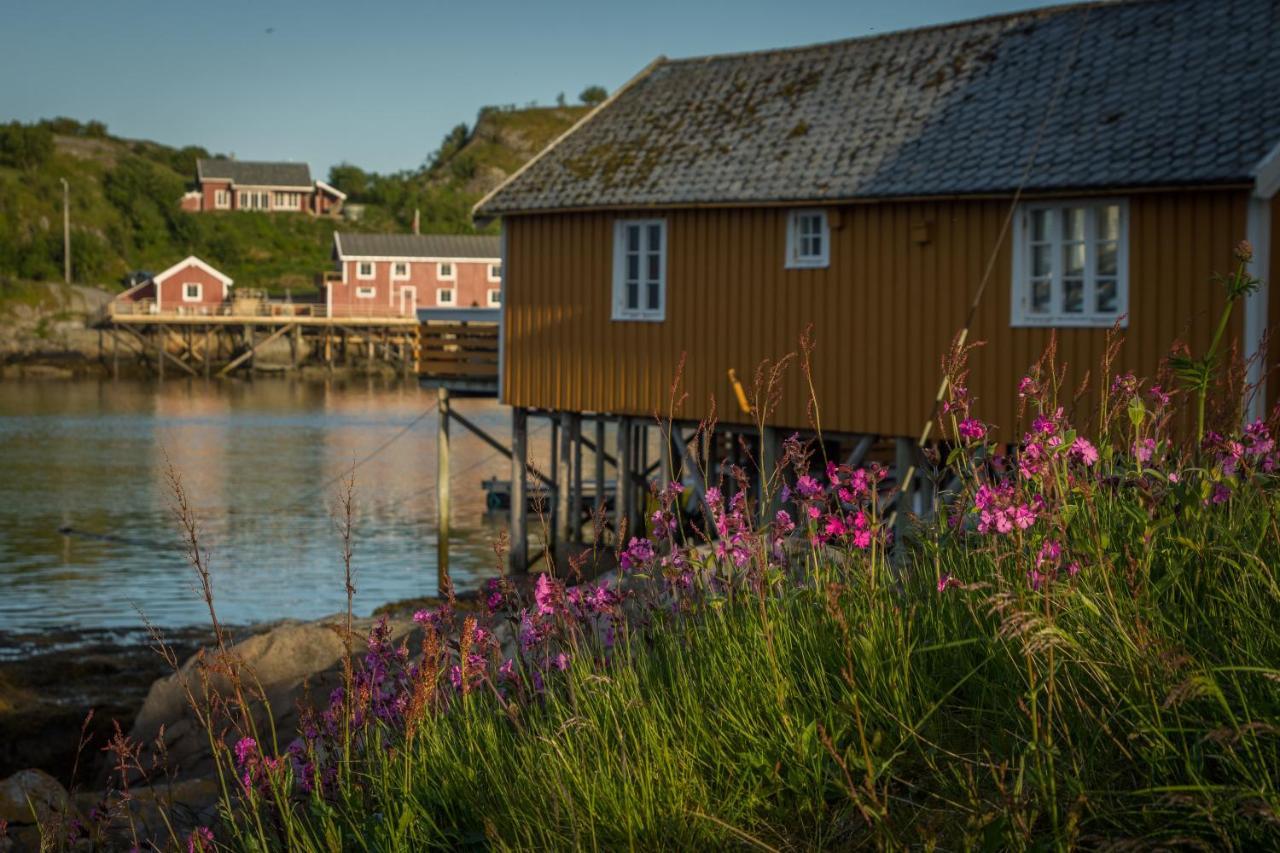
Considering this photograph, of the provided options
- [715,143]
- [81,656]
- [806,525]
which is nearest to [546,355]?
[715,143]

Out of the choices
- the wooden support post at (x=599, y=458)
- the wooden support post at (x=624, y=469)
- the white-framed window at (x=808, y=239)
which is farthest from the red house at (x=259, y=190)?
the white-framed window at (x=808, y=239)

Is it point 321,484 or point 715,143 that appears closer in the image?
point 715,143

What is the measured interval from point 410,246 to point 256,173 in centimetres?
4332

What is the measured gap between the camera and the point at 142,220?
112 m

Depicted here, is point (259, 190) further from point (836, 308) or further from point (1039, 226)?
point (1039, 226)

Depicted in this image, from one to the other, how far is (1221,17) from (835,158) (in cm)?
432

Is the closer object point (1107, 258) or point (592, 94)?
point (1107, 258)

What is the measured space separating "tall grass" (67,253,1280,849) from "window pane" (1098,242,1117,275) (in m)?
10.8

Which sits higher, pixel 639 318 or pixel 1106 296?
pixel 1106 296

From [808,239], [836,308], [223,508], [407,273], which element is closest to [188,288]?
[407,273]

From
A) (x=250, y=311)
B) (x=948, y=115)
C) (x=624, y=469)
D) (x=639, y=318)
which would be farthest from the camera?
(x=250, y=311)

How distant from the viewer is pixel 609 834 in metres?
4.10

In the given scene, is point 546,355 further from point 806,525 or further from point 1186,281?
point 806,525

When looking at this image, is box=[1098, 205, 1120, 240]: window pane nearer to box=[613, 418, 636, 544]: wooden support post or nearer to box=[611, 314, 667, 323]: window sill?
box=[611, 314, 667, 323]: window sill
